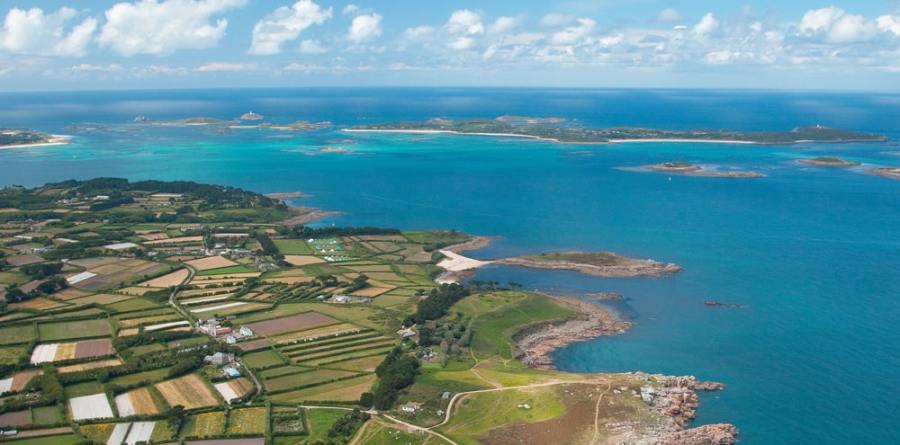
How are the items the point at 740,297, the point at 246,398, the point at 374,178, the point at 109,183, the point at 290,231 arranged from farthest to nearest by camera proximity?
the point at 374,178 → the point at 109,183 → the point at 290,231 → the point at 740,297 → the point at 246,398

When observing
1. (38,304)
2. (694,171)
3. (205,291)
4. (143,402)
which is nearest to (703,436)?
(143,402)

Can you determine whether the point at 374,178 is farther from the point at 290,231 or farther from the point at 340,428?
the point at 340,428

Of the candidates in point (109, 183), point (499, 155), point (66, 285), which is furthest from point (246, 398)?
point (499, 155)

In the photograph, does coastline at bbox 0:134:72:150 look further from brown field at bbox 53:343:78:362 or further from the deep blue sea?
brown field at bbox 53:343:78:362

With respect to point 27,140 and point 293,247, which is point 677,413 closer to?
point 293,247

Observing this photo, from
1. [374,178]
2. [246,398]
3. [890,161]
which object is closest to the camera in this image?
[246,398]

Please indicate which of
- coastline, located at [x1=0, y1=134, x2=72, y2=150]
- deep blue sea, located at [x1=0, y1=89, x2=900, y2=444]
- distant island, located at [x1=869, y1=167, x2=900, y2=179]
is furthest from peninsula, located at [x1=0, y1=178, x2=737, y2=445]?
coastline, located at [x1=0, y1=134, x2=72, y2=150]
